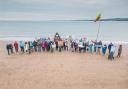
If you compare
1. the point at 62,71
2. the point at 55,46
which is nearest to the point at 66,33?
the point at 55,46

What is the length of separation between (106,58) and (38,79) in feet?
24.7

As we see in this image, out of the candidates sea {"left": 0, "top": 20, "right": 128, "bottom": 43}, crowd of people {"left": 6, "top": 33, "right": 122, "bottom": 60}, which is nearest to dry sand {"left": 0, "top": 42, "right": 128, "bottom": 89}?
crowd of people {"left": 6, "top": 33, "right": 122, "bottom": 60}

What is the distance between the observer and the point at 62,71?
53.3 ft

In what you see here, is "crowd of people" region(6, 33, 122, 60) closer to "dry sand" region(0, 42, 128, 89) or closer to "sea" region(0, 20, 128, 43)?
"dry sand" region(0, 42, 128, 89)

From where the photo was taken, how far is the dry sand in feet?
44.8

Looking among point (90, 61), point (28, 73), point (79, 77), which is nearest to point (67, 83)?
point (79, 77)

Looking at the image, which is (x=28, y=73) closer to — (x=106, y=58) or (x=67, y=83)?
(x=67, y=83)

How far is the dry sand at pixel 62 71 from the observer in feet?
44.8

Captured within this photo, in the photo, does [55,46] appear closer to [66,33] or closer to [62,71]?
[62,71]

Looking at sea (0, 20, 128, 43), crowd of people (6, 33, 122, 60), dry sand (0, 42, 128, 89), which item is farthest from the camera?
sea (0, 20, 128, 43)

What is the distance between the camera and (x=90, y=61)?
1936 cm

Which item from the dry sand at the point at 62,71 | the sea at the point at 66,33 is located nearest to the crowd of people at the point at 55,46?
the dry sand at the point at 62,71

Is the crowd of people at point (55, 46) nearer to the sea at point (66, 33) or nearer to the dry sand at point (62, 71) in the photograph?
the dry sand at point (62, 71)

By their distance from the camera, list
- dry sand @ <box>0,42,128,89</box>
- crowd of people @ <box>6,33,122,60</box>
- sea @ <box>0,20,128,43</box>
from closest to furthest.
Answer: dry sand @ <box>0,42,128,89</box> → crowd of people @ <box>6,33,122,60</box> → sea @ <box>0,20,128,43</box>
